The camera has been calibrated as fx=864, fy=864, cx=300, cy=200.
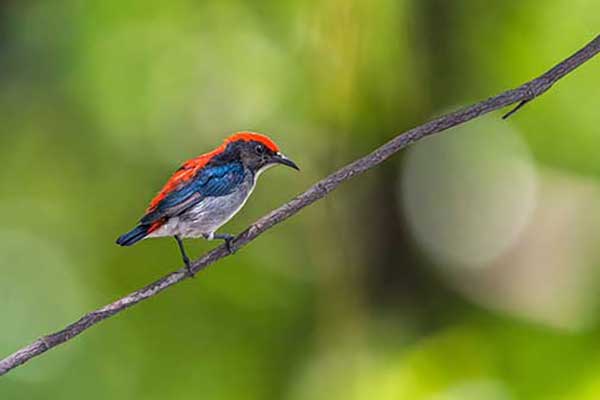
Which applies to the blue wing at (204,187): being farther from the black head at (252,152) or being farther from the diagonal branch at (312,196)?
the diagonal branch at (312,196)

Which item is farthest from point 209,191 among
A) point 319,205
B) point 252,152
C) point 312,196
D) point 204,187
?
point 319,205

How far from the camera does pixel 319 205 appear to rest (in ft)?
10.4

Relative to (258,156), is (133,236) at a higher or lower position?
lower

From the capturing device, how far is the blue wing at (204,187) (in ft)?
4.52

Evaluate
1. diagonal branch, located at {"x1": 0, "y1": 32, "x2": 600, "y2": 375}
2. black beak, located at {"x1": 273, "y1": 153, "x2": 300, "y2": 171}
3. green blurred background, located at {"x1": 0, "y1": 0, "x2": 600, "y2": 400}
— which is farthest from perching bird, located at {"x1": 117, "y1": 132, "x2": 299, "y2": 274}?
green blurred background, located at {"x1": 0, "y1": 0, "x2": 600, "y2": 400}

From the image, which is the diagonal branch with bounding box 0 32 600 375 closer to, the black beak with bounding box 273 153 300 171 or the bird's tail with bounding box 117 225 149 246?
the bird's tail with bounding box 117 225 149 246

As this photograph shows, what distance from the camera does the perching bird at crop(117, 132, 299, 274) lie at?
4.50 feet

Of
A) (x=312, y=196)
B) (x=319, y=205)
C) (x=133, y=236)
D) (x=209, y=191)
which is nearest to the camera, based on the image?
(x=312, y=196)

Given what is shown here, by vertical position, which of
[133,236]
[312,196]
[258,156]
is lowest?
[312,196]

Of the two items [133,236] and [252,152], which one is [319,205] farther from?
[133,236]

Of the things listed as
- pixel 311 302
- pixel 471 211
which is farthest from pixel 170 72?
pixel 471 211

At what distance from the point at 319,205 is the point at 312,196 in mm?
2086

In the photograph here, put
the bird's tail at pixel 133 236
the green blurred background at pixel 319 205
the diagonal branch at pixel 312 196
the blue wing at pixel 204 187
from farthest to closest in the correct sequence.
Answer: the green blurred background at pixel 319 205 → the blue wing at pixel 204 187 → the bird's tail at pixel 133 236 → the diagonal branch at pixel 312 196

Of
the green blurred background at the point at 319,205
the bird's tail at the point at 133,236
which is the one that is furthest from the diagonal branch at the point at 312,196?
the green blurred background at the point at 319,205
